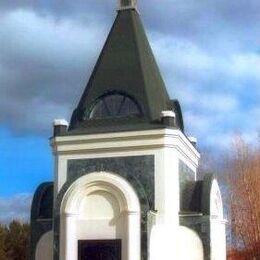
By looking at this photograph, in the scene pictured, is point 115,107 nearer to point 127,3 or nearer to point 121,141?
point 121,141

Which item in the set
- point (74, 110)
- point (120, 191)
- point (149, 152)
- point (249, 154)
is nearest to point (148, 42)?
point (74, 110)

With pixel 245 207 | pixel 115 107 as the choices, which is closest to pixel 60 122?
pixel 115 107

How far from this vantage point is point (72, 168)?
17578 mm

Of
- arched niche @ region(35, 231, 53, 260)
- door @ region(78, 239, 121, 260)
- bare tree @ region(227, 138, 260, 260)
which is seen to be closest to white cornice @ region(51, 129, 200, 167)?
arched niche @ region(35, 231, 53, 260)

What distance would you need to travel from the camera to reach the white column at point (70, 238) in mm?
16406

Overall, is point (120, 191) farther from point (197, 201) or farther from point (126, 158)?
point (197, 201)

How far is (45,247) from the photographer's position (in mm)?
17953

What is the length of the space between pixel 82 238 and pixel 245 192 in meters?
17.8

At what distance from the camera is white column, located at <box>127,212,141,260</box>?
625 inches

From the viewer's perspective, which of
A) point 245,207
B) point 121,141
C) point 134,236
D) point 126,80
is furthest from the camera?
point 245,207

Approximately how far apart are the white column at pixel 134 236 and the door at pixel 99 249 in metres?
0.47

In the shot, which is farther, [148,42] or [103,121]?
[148,42]

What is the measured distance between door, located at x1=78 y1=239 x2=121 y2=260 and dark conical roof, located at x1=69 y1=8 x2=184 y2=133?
325cm

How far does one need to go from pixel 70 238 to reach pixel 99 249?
85cm
